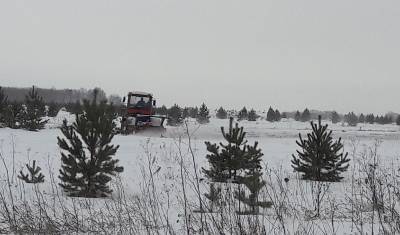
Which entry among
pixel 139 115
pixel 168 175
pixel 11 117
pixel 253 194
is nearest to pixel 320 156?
pixel 168 175

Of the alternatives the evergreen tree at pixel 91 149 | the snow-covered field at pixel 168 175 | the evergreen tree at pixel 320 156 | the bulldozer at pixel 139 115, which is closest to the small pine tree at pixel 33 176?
the snow-covered field at pixel 168 175


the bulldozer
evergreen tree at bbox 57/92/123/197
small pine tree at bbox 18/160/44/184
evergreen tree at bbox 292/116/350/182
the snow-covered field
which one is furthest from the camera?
the bulldozer

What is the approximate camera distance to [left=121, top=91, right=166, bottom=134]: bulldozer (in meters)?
24.1

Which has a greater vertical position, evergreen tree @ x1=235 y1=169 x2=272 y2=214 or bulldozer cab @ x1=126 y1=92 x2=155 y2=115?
bulldozer cab @ x1=126 y1=92 x2=155 y2=115

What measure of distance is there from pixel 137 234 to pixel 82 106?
175 inches

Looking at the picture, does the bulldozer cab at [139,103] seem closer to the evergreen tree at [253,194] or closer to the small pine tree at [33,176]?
the small pine tree at [33,176]

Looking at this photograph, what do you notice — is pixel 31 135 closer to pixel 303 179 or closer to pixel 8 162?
pixel 8 162

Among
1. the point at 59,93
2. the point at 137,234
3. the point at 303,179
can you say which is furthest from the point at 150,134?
the point at 59,93

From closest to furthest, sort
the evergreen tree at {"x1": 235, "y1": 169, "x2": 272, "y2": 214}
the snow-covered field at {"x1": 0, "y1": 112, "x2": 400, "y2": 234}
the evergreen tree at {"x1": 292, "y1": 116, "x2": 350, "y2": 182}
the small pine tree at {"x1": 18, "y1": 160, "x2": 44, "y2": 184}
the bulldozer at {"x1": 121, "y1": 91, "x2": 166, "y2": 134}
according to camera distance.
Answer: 1. the evergreen tree at {"x1": 235, "y1": 169, "x2": 272, "y2": 214}
2. the snow-covered field at {"x1": 0, "y1": 112, "x2": 400, "y2": 234}
3. the small pine tree at {"x1": 18, "y1": 160, "x2": 44, "y2": 184}
4. the evergreen tree at {"x1": 292, "y1": 116, "x2": 350, "y2": 182}
5. the bulldozer at {"x1": 121, "y1": 91, "x2": 166, "y2": 134}

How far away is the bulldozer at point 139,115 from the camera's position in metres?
24.1

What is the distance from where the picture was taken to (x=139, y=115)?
2466 centimetres

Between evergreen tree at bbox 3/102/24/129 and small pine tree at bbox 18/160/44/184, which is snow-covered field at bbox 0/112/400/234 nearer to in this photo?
small pine tree at bbox 18/160/44/184

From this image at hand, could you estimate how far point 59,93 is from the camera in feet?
424

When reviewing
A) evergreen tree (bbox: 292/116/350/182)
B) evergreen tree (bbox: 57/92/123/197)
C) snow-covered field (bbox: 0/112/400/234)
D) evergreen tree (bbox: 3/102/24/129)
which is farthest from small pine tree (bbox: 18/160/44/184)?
evergreen tree (bbox: 3/102/24/129)
